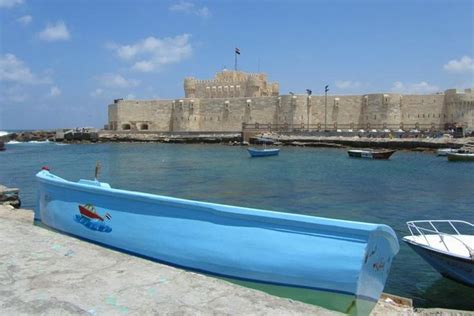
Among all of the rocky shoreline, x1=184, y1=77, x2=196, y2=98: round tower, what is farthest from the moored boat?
x1=184, y1=77, x2=196, y2=98: round tower

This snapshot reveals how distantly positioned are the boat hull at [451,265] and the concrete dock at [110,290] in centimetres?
143

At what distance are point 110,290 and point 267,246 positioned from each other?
156 cm

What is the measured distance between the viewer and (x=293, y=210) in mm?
12500

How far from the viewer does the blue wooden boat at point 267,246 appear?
4.33 meters

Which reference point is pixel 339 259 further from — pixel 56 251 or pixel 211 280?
pixel 56 251

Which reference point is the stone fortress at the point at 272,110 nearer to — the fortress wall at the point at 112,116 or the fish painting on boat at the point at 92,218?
the fortress wall at the point at 112,116

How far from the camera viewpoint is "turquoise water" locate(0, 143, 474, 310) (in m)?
6.96

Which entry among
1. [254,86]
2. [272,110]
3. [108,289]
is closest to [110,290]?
[108,289]

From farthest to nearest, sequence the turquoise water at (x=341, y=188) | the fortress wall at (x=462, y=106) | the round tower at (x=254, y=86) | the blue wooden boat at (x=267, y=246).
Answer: the round tower at (x=254, y=86), the fortress wall at (x=462, y=106), the turquoise water at (x=341, y=188), the blue wooden boat at (x=267, y=246)

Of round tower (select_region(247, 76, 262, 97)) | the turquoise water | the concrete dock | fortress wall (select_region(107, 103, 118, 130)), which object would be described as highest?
round tower (select_region(247, 76, 262, 97))

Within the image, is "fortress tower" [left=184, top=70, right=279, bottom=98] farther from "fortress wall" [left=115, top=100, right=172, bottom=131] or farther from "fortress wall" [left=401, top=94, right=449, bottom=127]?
"fortress wall" [left=401, top=94, right=449, bottom=127]

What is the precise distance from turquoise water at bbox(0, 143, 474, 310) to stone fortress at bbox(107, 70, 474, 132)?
1876 cm

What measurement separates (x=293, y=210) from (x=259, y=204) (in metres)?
1.29

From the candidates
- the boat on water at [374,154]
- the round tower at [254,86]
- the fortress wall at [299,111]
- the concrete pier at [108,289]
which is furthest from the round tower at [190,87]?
the concrete pier at [108,289]
